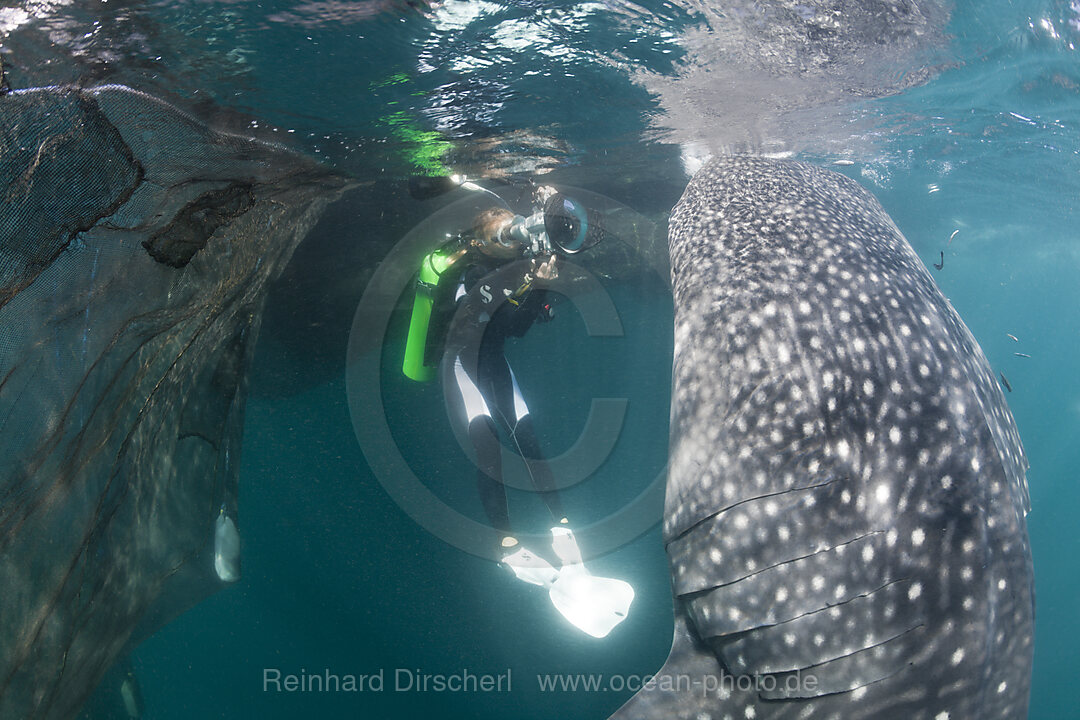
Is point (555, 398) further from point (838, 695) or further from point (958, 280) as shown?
point (958, 280)

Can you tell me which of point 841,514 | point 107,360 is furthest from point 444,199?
point 841,514

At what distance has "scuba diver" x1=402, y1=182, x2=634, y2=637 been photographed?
495 cm

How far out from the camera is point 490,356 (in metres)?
6.29

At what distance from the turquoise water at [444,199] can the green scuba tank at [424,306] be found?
153 cm

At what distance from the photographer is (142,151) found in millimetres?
3408

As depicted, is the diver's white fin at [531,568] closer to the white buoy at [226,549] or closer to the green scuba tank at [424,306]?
the green scuba tank at [424,306]

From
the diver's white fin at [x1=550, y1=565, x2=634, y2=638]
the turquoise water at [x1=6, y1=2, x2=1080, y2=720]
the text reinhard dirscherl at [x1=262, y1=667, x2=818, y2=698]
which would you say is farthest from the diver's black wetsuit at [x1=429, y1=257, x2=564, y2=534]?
the text reinhard dirscherl at [x1=262, y1=667, x2=818, y2=698]

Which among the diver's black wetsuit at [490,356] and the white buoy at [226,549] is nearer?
the diver's black wetsuit at [490,356]

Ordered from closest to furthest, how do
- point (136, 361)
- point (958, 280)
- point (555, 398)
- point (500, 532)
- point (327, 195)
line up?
point (136, 361) < point (500, 532) < point (327, 195) < point (555, 398) < point (958, 280)

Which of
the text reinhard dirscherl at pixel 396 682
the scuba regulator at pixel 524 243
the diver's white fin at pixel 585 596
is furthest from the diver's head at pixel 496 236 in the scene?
the text reinhard dirscherl at pixel 396 682


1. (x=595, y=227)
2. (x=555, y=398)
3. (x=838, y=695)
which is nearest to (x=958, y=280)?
(x=555, y=398)

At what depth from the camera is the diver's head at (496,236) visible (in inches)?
196

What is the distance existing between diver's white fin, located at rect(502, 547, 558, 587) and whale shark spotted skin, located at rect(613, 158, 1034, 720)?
2.99m

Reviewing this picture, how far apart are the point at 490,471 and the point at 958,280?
43494 mm
